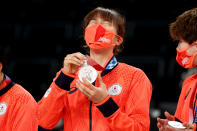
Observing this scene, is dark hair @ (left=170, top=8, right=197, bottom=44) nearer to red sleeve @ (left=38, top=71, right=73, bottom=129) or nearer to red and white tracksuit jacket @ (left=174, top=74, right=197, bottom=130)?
red and white tracksuit jacket @ (left=174, top=74, right=197, bottom=130)

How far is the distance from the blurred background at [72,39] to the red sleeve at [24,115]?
249cm

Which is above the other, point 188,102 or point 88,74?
point 88,74

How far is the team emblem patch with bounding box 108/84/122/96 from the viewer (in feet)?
5.52

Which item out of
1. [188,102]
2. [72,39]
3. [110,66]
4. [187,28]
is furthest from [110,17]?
[72,39]

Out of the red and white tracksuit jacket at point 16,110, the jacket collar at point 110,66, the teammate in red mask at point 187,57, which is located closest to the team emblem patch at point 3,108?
the red and white tracksuit jacket at point 16,110

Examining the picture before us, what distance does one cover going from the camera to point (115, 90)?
1692 mm

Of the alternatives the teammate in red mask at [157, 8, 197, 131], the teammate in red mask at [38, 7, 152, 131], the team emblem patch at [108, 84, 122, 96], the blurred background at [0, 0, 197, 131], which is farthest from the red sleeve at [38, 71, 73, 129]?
the blurred background at [0, 0, 197, 131]

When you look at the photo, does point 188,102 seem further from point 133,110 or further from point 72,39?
point 72,39

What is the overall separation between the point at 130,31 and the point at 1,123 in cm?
344

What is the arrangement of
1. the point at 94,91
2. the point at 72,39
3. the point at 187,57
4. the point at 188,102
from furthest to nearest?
1. the point at 72,39
2. the point at 187,57
3. the point at 188,102
4. the point at 94,91

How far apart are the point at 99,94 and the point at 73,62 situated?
267 mm

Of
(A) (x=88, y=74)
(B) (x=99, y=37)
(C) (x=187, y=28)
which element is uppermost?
(C) (x=187, y=28)

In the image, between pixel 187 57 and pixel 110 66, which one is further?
A: pixel 187 57

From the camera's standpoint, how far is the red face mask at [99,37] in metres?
1.77
